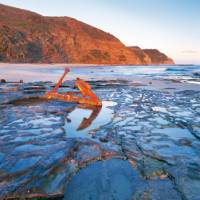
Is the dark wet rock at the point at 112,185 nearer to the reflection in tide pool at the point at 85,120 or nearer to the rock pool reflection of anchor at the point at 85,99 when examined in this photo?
the reflection in tide pool at the point at 85,120

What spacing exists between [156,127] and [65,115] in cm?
319

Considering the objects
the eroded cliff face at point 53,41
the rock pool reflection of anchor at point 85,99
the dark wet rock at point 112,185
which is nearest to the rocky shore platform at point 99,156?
the dark wet rock at point 112,185

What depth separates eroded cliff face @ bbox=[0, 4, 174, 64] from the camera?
75750 millimetres

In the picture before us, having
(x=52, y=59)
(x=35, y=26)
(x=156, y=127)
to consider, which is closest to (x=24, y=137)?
(x=156, y=127)

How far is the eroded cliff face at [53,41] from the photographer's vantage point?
7575 cm

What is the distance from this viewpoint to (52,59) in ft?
282

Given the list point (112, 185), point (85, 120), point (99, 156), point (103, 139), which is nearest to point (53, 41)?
point (85, 120)

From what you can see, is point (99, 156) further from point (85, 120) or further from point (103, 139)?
point (85, 120)

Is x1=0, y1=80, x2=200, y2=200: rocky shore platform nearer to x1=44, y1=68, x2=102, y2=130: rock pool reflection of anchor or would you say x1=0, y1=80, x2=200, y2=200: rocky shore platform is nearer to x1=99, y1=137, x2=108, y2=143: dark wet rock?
x1=99, y1=137, x2=108, y2=143: dark wet rock

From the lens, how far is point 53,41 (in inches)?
3629

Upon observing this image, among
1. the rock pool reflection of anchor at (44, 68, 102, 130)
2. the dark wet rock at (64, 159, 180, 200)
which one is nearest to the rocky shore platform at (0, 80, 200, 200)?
the dark wet rock at (64, 159, 180, 200)

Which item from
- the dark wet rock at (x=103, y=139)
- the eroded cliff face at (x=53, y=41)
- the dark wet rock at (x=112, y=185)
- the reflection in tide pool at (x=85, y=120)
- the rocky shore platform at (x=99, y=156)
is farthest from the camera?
the eroded cliff face at (x=53, y=41)

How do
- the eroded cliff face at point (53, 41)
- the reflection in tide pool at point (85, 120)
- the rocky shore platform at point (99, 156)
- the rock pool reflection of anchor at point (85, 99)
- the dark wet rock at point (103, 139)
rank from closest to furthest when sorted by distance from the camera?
the rocky shore platform at point (99, 156), the dark wet rock at point (103, 139), the reflection in tide pool at point (85, 120), the rock pool reflection of anchor at point (85, 99), the eroded cliff face at point (53, 41)

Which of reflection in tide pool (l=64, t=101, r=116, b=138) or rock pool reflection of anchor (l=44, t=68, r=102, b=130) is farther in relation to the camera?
rock pool reflection of anchor (l=44, t=68, r=102, b=130)
